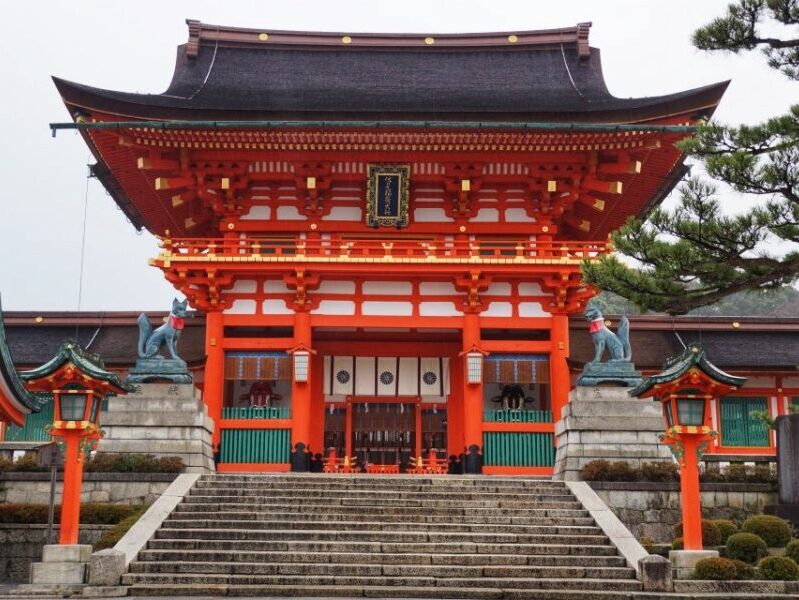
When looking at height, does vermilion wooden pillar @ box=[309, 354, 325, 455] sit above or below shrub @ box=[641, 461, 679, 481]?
above

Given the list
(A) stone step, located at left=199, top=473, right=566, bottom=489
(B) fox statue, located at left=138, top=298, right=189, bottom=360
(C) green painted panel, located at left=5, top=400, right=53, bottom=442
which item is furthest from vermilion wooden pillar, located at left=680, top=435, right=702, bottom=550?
(C) green painted panel, located at left=5, top=400, right=53, bottom=442

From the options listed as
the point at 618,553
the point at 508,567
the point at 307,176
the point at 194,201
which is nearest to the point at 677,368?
the point at 618,553

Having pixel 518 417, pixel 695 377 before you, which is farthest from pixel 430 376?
pixel 695 377

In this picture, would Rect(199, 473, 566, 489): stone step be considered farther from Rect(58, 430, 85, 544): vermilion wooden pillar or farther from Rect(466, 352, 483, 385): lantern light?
Rect(466, 352, 483, 385): lantern light

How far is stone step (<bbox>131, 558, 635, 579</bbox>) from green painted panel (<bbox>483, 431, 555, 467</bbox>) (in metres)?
8.34

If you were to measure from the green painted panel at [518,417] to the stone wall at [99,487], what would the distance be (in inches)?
323

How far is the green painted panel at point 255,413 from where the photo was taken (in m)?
23.1

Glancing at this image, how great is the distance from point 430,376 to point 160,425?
8.24 meters

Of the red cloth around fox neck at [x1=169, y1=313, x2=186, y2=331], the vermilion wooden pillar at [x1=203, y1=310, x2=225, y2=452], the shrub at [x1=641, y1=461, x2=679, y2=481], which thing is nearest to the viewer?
the shrub at [x1=641, y1=461, x2=679, y2=481]

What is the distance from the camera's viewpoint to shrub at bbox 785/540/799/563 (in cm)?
1466

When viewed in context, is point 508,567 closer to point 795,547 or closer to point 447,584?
point 447,584

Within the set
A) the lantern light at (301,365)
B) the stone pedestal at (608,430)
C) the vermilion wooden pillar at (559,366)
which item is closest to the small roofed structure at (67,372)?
the lantern light at (301,365)

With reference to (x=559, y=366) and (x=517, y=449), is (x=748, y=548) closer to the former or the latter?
(x=517, y=449)

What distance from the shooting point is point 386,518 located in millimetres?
16641
